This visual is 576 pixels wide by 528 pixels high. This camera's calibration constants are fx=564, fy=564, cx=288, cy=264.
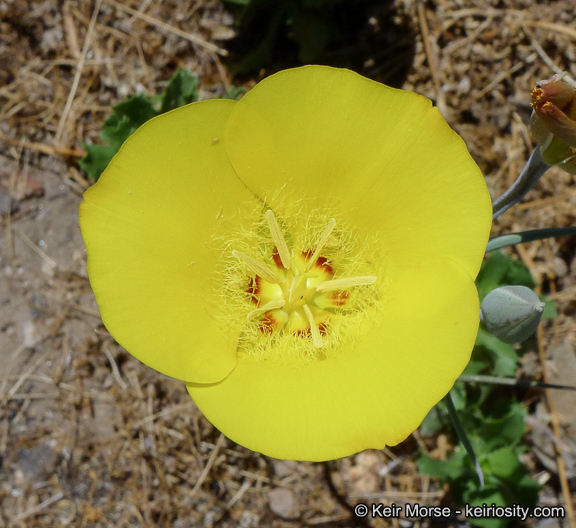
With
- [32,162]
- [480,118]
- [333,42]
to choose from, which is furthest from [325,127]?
[32,162]

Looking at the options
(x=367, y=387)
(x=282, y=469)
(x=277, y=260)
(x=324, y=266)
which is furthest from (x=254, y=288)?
(x=282, y=469)

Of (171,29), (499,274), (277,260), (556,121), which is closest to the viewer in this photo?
(556,121)

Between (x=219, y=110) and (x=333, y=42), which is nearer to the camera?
(x=219, y=110)

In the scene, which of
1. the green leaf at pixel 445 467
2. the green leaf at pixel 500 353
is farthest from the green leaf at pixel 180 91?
the green leaf at pixel 445 467

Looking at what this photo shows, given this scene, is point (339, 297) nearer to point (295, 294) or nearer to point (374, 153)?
point (295, 294)

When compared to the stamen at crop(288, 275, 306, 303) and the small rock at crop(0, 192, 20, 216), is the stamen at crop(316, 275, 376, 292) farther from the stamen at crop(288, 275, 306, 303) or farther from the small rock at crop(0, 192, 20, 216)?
the small rock at crop(0, 192, 20, 216)

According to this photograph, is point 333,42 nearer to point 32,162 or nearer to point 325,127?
point 325,127
